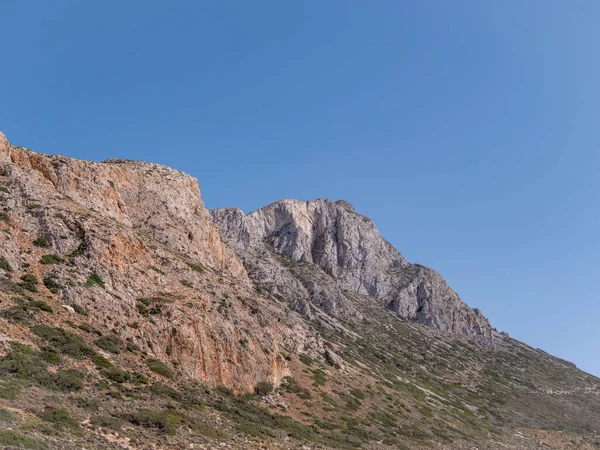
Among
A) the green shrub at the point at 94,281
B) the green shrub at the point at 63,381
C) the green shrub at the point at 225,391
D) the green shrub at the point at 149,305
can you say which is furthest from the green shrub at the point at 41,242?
the green shrub at the point at 225,391

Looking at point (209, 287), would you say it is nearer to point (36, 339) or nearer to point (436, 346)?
point (36, 339)

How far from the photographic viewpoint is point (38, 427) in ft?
61.8

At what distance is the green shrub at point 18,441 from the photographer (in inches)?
635

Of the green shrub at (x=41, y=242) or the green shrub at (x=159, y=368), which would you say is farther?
the green shrub at (x=41, y=242)

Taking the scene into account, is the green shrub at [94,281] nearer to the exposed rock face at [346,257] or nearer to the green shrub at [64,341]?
the green shrub at [64,341]

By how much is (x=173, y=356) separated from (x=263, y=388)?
10.0 meters

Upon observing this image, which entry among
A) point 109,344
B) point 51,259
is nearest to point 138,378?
point 109,344

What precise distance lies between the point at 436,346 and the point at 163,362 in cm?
10940

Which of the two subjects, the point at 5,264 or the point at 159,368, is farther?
the point at 5,264

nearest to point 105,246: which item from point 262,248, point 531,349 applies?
point 262,248

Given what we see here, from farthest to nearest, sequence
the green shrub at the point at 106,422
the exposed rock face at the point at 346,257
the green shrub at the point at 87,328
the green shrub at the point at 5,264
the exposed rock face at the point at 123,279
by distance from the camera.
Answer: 1. the exposed rock face at the point at 346,257
2. the exposed rock face at the point at 123,279
3. the green shrub at the point at 5,264
4. the green shrub at the point at 87,328
5. the green shrub at the point at 106,422

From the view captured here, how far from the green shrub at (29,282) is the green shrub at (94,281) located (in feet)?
12.8

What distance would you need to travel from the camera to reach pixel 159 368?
110 ft

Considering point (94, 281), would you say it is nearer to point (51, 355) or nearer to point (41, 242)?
point (41, 242)
